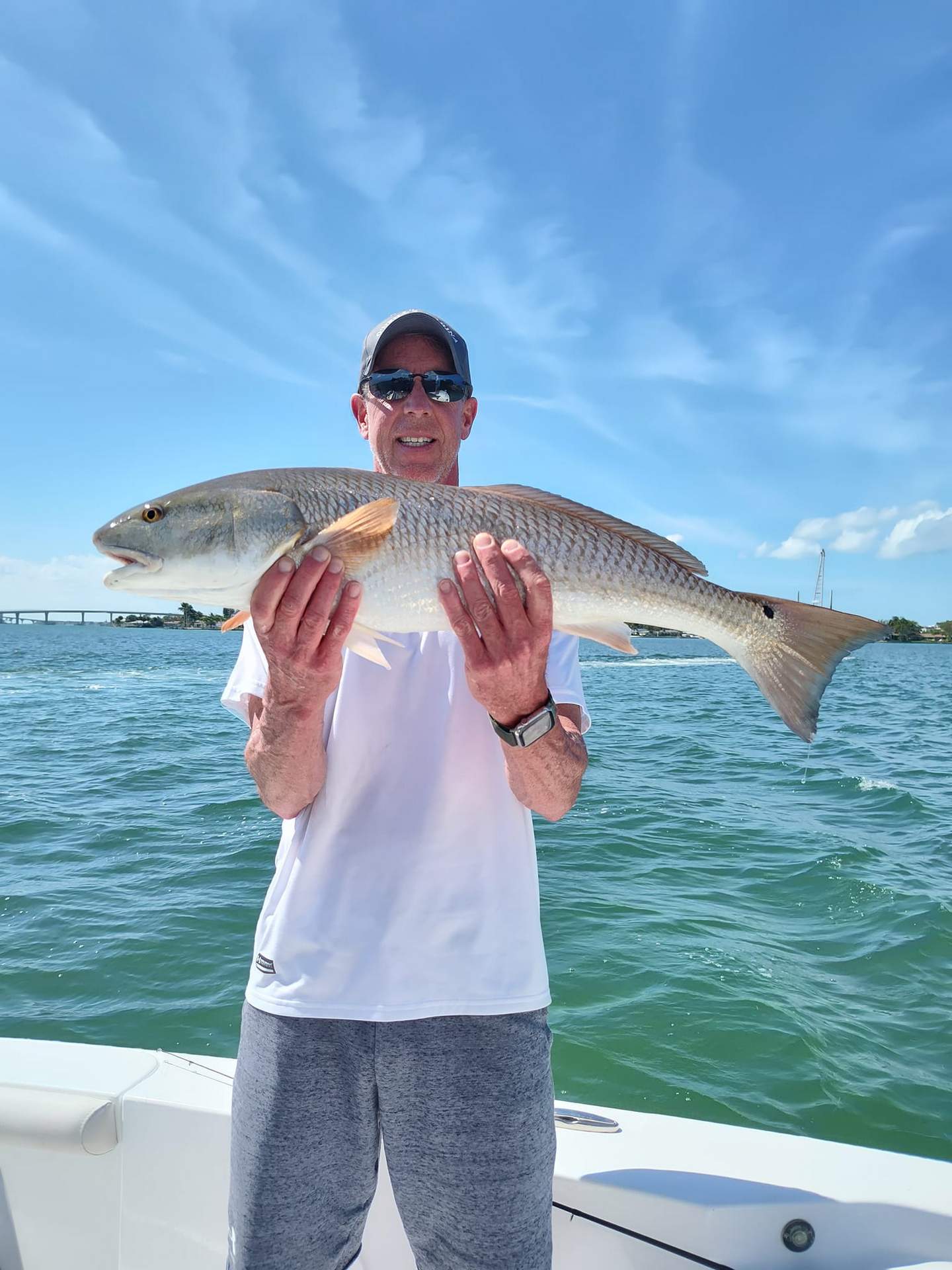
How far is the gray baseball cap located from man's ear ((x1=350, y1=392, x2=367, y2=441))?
6.9 inches

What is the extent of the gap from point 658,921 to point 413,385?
22.0 feet

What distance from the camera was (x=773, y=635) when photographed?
3.12 m

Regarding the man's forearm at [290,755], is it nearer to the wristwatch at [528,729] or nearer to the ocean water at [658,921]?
the wristwatch at [528,729]

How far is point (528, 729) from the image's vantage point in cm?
253

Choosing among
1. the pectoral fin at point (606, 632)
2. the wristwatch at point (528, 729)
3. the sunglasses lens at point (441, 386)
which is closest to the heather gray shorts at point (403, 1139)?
the wristwatch at point (528, 729)

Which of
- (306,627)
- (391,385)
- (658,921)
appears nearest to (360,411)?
(391,385)

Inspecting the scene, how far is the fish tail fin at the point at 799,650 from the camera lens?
9.83 ft

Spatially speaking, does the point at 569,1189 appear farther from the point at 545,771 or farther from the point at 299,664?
the point at 299,664

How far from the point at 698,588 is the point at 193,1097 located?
9.50 feet

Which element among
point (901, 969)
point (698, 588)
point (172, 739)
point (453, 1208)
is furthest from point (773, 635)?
point (172, 739)

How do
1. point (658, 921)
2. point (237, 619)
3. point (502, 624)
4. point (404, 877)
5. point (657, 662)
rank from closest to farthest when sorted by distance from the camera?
point (404, 877) < point (502, 624) < point (237, 619) < point (658, 921) < point (657, 662)

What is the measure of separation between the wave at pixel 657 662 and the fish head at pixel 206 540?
50503mm

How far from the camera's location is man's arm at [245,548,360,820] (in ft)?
8.50

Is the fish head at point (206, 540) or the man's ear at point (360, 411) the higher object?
the man's ear at point (360, 411)
